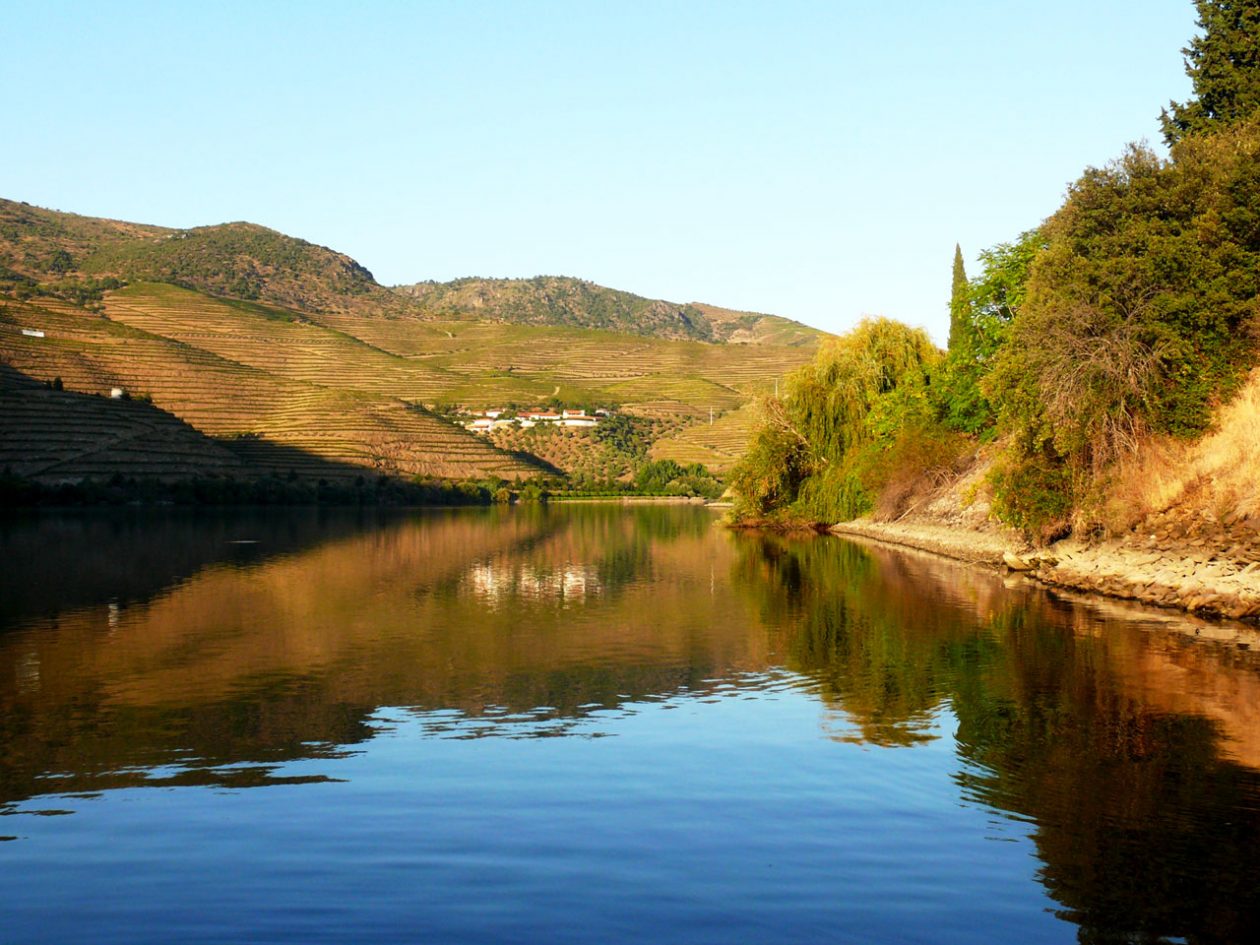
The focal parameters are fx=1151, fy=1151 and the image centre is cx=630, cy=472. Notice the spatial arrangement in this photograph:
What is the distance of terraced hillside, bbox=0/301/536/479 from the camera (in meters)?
119

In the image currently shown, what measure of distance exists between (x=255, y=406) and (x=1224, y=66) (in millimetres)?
113956

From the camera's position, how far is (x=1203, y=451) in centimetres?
3103

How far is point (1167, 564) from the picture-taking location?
29734mm

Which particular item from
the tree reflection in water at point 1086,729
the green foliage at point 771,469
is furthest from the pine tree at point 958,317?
the tree reflection in water at point 1086,729

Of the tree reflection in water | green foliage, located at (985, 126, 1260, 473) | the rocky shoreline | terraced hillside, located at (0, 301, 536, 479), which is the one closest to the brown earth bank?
the rocky shoreline

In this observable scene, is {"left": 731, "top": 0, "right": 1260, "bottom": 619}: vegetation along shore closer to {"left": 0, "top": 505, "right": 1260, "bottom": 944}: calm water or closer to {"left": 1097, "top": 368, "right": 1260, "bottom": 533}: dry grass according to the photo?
{"left": 1097, "top": 368, "right": 1260, "bottom": 533}: dry grass

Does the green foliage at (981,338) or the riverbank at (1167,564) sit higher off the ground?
the green foliage at (981,338)

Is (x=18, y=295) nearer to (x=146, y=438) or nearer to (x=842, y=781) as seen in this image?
(x=146, y=438)

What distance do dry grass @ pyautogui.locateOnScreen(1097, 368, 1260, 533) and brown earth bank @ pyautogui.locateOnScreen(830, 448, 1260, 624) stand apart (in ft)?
0.71

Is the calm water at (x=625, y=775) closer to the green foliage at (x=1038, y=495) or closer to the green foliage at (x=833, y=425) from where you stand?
the green foliage at (x=1038, y=495)

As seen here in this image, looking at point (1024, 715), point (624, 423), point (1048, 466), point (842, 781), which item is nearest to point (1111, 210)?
point (1048, 466)

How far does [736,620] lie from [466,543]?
33306mm

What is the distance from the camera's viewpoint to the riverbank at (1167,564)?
87.0 feet

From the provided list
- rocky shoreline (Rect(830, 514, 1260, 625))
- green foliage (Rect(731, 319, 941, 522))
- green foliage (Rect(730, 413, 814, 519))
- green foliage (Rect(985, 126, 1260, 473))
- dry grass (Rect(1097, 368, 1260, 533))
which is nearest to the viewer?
rocky shoreline (Rect(830, 514, 1260, 625))
